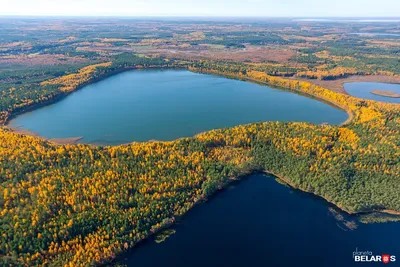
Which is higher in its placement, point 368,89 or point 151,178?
point 368,89

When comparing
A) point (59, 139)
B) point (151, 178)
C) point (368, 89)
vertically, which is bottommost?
point (59, 139)

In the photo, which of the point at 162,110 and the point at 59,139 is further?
the point at 162,110

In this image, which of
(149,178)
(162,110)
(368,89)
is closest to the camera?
(149,178)

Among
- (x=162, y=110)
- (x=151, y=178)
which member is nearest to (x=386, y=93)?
(x=162, y=110)

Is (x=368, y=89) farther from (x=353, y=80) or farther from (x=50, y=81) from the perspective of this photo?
(x=50, y=81)

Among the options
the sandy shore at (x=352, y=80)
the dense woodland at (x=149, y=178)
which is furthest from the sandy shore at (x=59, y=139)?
the sandy shore at (x=352, y=80)

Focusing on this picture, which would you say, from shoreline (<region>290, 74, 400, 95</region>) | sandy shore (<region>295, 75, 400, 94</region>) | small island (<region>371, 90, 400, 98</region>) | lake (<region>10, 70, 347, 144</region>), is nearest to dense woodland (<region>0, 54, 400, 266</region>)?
lake (<region>10, 70, 347, 144</region>)

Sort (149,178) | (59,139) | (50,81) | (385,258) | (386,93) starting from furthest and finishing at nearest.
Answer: (50,81) < (386,93) < (59,139) < (149,178) < (385,258)
